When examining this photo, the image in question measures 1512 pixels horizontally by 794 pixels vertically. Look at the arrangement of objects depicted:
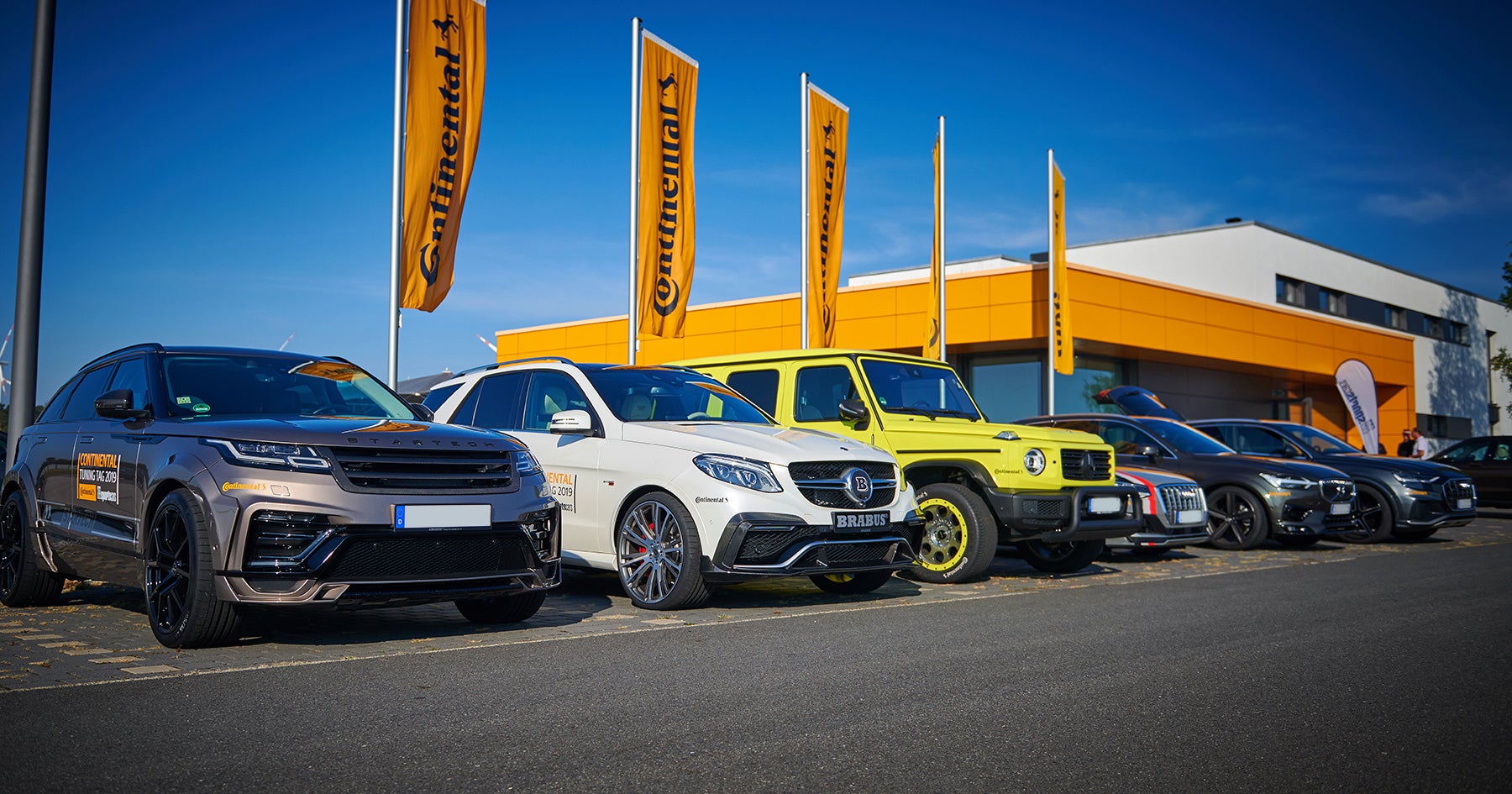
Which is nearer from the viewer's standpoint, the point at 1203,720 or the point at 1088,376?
the point at 1203,720

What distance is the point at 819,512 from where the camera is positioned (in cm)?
811

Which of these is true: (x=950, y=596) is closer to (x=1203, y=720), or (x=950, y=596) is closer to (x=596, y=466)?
(x=596, y=466)

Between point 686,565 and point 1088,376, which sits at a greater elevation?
point 1088,376

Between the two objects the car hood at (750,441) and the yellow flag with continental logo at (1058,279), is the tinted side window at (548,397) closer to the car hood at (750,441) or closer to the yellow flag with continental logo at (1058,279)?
the car hood at (750,441)

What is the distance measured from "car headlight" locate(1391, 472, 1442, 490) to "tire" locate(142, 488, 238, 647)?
15867 mm

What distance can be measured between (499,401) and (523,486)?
3.10 meters

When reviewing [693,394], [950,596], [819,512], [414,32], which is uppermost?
[414,32]

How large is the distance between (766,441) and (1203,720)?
13.7 ft

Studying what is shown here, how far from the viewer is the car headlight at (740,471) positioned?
7.97m

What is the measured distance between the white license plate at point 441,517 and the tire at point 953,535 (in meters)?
4.84

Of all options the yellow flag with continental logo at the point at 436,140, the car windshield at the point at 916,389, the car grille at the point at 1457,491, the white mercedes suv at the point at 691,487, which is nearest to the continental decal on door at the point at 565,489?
the white mercedes suv at the point at 691,487

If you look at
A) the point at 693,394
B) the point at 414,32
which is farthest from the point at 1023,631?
the point at 414,32

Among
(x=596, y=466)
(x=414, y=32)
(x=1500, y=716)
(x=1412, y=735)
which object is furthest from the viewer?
(x=414, y=32)

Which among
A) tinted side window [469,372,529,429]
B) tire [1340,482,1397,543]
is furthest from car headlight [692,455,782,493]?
tire [1340,482,1397,543]
